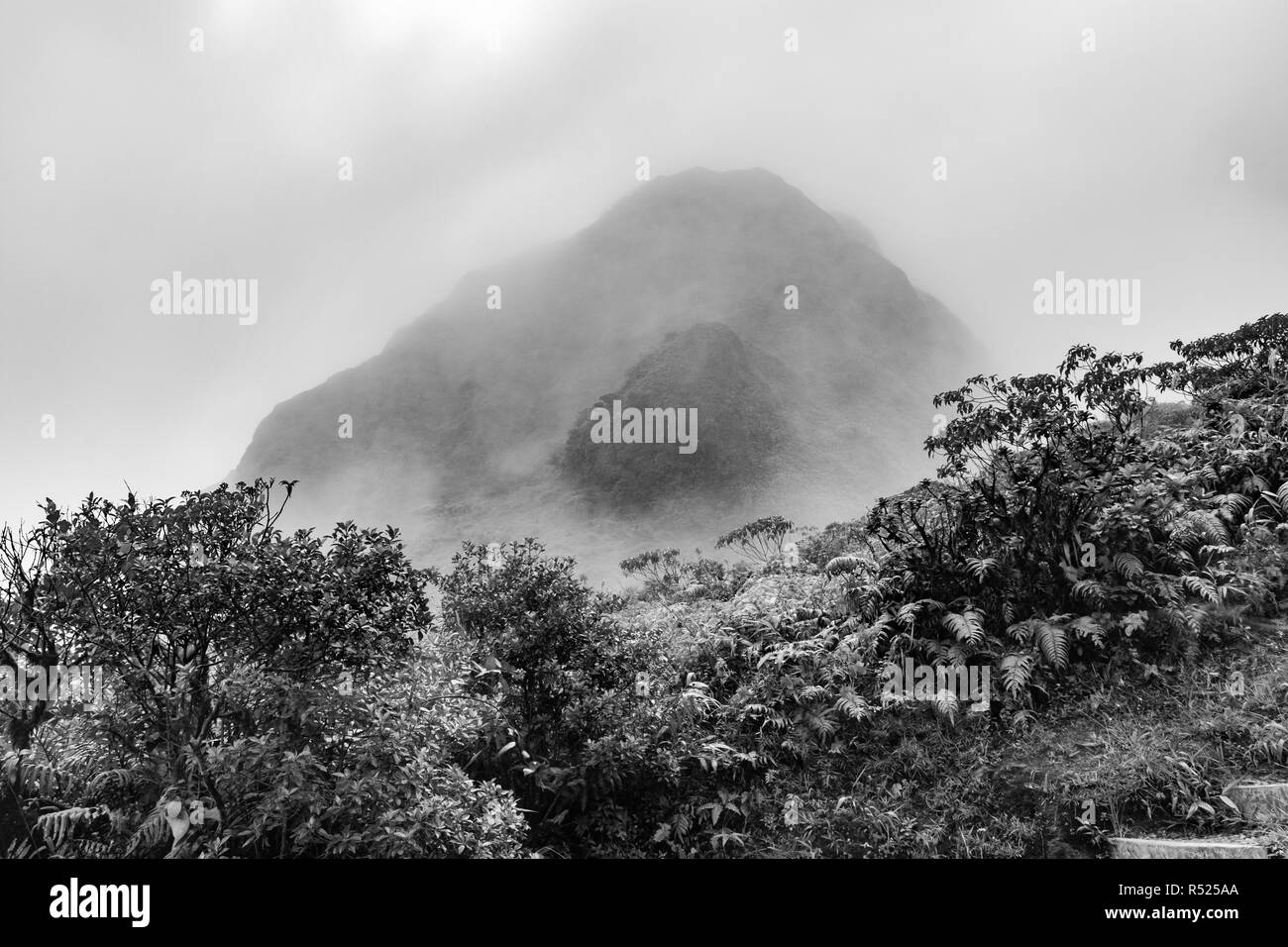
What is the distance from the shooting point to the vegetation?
515 cm

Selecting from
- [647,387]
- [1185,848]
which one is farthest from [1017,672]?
[647,387]

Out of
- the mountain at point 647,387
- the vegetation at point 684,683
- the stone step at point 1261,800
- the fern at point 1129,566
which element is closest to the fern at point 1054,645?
the vegetation at point 684,683

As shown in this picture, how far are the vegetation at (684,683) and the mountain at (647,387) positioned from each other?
123ft

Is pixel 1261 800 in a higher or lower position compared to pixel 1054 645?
lower

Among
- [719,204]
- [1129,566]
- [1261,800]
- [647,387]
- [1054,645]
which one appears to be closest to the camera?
[1261,800]

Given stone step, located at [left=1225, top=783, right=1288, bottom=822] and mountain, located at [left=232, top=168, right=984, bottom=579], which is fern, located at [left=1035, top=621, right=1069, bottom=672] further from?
mountain, located at [left=232, top=168, right=984, bottom=579]

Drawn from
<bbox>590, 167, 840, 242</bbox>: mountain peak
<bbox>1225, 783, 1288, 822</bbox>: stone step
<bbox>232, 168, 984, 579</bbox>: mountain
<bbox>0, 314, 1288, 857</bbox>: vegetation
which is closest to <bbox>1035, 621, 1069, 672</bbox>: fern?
<bbox>0, 314, 1288, 857</bbox>: vegetation

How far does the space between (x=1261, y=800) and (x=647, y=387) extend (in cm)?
6631

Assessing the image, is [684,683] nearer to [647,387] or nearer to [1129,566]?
[1129,566]

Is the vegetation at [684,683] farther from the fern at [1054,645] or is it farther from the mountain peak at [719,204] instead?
the mountain peak at [719,204]

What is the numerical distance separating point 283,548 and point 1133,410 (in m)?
12.5

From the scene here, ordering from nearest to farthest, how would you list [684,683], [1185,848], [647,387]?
[1185,848]
[684,683]
[647,387]

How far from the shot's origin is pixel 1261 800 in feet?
17.0

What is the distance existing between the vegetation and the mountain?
37.5 metres
